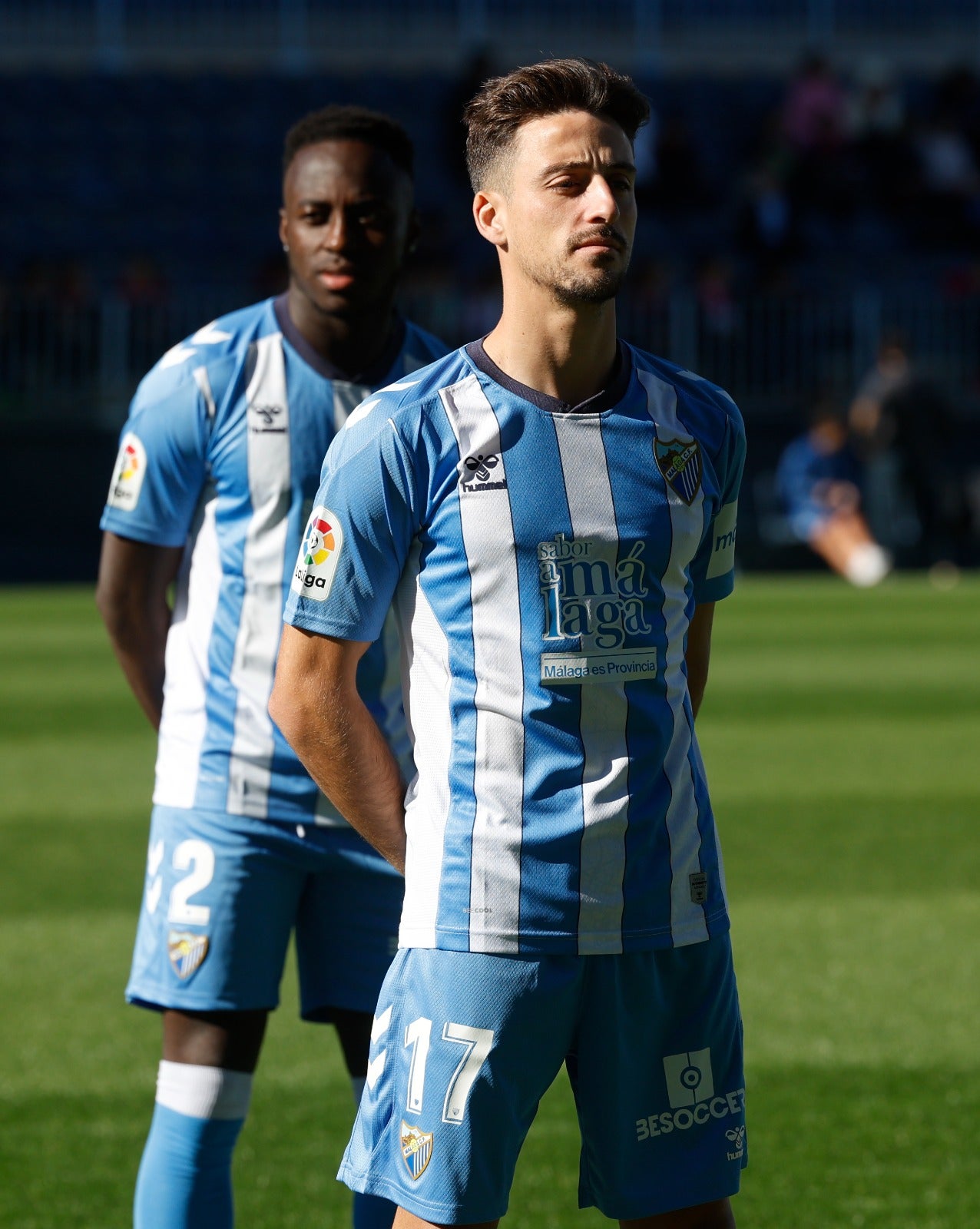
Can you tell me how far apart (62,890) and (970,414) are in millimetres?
16584

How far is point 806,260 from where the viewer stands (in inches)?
925

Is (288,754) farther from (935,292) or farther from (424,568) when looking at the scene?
(935,292)

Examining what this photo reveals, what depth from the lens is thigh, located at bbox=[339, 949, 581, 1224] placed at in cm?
234

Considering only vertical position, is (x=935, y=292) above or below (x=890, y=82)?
below

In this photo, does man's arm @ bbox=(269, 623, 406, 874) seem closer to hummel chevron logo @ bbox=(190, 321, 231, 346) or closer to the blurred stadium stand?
hummel chevron logo @ bbox=(190, 321, 231, 346)

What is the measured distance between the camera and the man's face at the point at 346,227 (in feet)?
11.0

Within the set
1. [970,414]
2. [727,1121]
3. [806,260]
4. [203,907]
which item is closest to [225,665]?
[203,907]

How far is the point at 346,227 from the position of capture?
3.36 m

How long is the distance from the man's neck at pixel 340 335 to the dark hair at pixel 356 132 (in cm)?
30

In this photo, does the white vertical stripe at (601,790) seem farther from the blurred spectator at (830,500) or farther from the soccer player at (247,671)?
the blurred spectator at (830,500)

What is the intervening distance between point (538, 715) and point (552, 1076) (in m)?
0.51

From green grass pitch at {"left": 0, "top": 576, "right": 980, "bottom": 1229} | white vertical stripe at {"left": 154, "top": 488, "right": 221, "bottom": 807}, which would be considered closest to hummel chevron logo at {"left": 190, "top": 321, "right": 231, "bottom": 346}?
white vertical stripe at {"left": 154, "top": 488, "right": 221, "bottom": 807}

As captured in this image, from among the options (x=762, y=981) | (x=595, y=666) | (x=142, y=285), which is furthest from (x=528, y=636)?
(x=142, y=285)

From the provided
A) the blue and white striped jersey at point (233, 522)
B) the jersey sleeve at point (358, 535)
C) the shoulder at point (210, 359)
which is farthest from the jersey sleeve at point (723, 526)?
the shoulder at point (210, 359)
